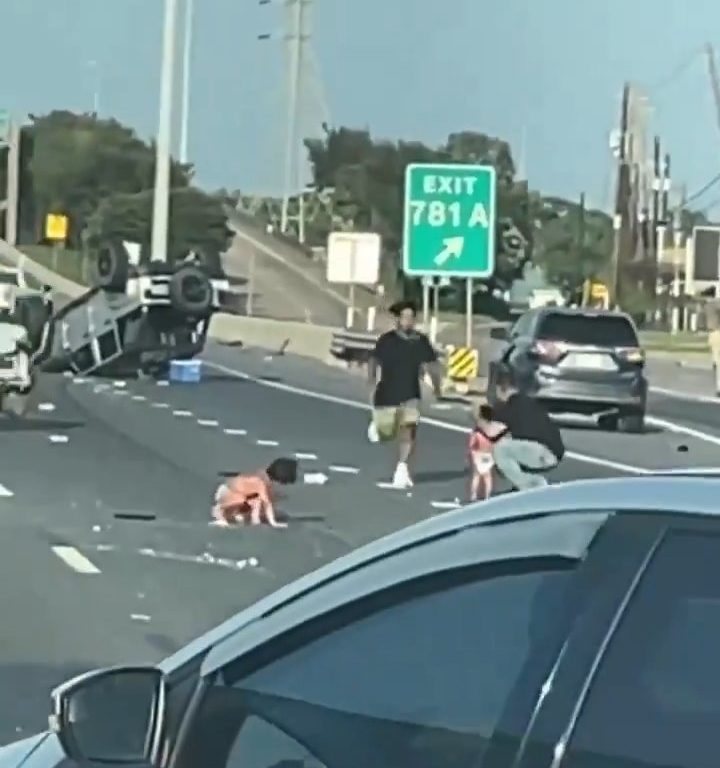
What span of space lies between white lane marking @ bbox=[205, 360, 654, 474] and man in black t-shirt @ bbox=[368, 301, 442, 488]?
2.23 meters

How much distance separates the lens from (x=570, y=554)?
11.5 feet

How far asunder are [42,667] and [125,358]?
3066 cm

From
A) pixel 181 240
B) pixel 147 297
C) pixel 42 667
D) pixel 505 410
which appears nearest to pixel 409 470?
pixel 505 410

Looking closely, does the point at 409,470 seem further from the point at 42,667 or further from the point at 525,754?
the point at 525,754

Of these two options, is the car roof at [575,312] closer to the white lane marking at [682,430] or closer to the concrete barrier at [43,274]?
the white lane marking at [682,430]

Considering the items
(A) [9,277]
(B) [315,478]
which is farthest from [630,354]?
(A) [9,277]

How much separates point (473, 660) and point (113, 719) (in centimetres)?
66

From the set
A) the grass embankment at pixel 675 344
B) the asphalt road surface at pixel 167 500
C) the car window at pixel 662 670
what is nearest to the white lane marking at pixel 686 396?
the asphalt road surface at pixel 167 500

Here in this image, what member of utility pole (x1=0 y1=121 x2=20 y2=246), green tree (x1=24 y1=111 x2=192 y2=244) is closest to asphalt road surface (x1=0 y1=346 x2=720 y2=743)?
utility pole (x1=0 y1=121 x2=20 y2=246)

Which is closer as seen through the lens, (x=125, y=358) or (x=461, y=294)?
(x=125, y=358)

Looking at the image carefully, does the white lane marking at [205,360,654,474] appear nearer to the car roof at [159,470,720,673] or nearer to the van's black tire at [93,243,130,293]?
the van's black tire at [93,243,130,293]

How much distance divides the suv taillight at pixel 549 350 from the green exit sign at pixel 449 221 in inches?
85.3

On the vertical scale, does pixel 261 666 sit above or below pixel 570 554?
below

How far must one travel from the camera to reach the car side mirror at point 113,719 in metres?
3.85
